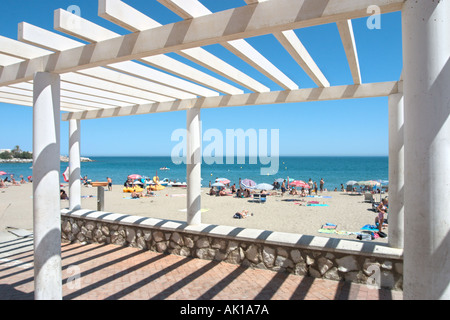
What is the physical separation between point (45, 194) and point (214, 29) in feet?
8.66

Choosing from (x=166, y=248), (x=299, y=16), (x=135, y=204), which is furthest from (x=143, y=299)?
(x=135, y=204)

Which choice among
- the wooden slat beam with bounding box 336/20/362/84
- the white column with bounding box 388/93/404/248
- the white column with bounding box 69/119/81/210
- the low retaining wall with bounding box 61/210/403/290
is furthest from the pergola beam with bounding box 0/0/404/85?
the white column with bounding box 69/119/81/210

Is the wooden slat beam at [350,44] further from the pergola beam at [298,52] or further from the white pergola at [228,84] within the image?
the pergola beam at [298,52]

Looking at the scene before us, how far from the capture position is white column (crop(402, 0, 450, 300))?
1.89m

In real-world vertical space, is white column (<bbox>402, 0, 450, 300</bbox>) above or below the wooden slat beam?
below

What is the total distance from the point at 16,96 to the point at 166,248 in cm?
409

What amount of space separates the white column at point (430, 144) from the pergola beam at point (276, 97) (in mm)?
3184

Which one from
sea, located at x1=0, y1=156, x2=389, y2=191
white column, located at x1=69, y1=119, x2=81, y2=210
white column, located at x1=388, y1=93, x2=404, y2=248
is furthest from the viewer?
sea, located at x1=0, y1=156, x2=389, y2=191

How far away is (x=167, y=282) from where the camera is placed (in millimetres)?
4824

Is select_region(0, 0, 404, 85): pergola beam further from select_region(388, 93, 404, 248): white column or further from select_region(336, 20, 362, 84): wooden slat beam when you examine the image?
select_region(388, 93, 404, 248): white column

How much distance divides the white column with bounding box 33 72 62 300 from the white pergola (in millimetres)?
12

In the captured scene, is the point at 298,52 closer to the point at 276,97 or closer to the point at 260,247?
the point at 276,97

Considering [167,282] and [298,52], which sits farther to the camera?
[167,282]

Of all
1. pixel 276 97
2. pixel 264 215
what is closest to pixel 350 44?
pixel 276 97
